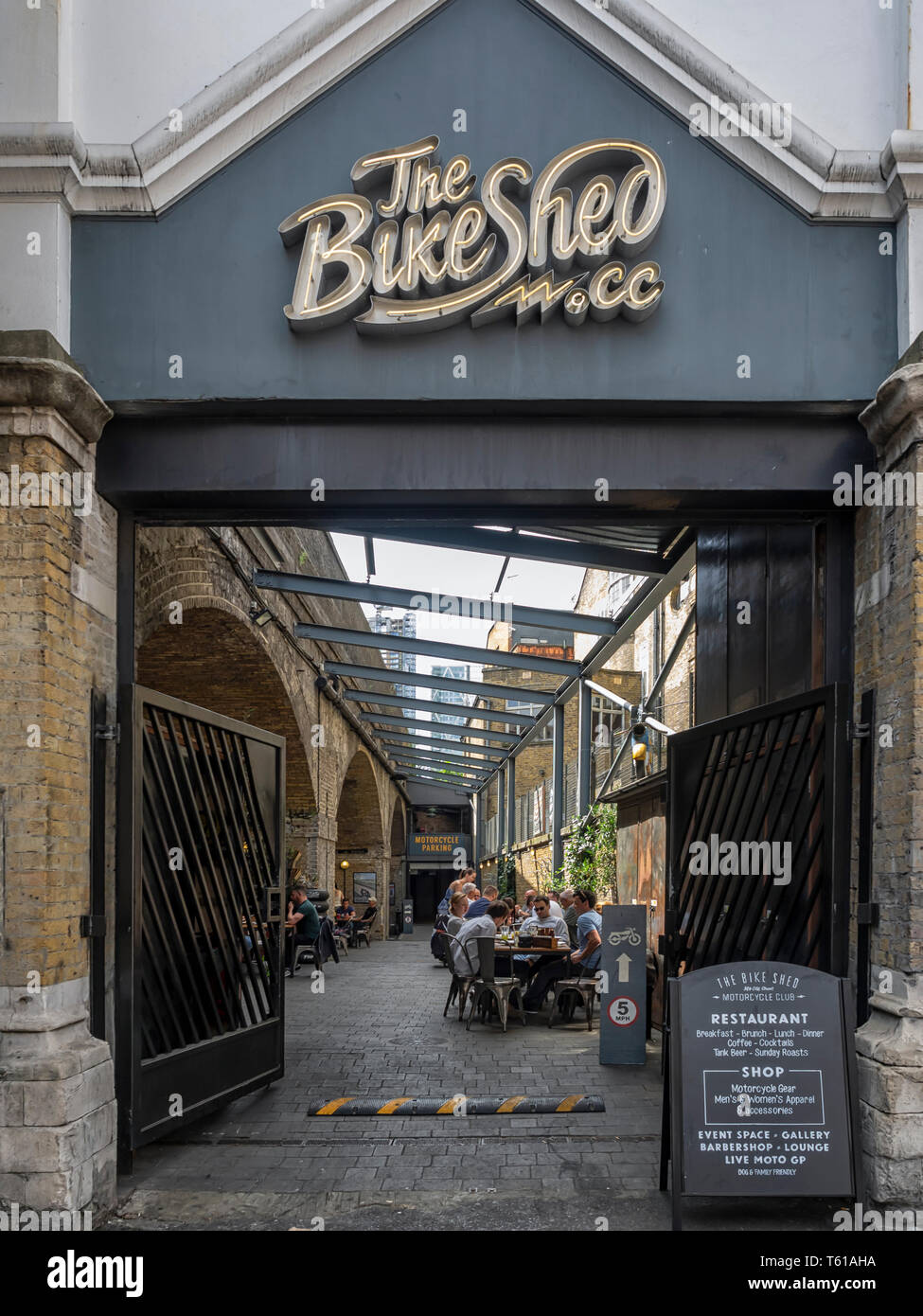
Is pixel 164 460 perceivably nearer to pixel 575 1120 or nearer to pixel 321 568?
pixel 575 1120

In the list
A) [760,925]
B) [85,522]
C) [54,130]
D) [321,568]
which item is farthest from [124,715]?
[321,568]

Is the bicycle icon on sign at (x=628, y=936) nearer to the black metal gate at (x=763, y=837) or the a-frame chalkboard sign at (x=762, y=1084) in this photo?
the black metal gate at (x=763, y=837)

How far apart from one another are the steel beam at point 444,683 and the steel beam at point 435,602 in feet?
13.2

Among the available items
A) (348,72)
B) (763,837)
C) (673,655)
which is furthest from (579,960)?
(348,72)

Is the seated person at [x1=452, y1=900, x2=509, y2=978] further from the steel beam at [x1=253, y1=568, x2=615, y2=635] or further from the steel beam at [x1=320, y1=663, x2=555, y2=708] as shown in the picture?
the steel beam at [x1=320, y1=663, x2=555, y2=708]

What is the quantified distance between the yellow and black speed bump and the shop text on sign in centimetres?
467

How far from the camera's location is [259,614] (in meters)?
11.7

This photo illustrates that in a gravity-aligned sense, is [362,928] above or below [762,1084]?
below

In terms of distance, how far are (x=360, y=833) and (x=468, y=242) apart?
75.5 feet

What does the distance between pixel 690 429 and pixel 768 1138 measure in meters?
3.38

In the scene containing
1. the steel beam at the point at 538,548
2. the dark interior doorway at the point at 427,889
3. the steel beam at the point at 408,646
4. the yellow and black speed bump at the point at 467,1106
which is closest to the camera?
the yellow and black speed bump at the point at 467,1106

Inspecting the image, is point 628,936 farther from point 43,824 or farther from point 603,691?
point 603,691

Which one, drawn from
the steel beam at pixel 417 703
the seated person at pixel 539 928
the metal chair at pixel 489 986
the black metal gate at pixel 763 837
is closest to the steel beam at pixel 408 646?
the steel beam at pixel 417 703

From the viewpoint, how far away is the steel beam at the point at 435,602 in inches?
461
